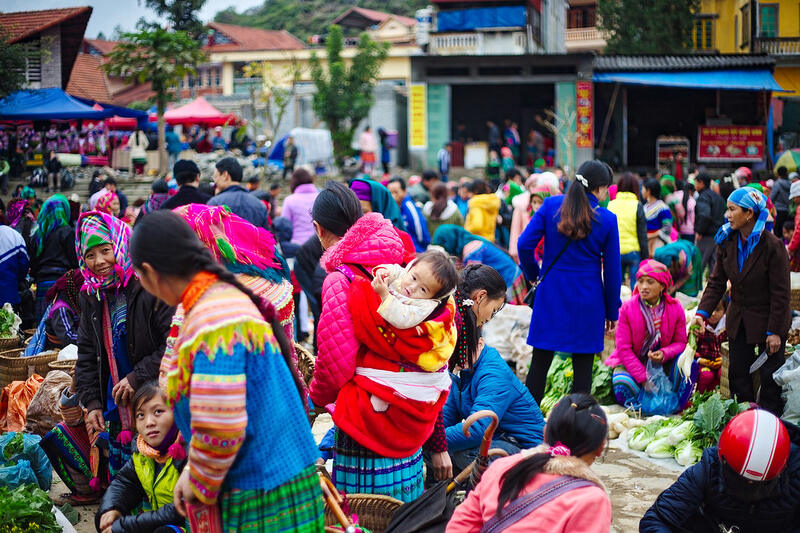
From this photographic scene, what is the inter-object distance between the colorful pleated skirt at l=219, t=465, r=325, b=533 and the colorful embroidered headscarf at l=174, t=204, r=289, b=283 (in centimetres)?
163

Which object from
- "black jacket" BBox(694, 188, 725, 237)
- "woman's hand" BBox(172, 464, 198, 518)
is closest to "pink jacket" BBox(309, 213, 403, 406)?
"woman's hand" BBox(172, 464, 198, 518)

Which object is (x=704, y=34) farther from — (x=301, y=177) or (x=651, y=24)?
(x=301, y=177)

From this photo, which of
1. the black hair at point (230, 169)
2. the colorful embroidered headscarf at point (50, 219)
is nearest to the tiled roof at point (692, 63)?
the black hair at point (230, 169)

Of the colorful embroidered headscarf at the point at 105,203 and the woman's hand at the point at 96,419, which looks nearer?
the woman's hand at the point at 96,419

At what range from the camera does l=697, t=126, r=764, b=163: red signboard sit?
76.9 feet

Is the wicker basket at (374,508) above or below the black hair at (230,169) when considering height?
below

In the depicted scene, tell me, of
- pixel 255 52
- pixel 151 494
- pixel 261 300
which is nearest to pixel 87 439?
pixel 151 494

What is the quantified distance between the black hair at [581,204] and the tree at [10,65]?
252 inches

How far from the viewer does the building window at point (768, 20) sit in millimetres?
30781

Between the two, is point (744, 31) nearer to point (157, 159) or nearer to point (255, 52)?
point (157, 159)

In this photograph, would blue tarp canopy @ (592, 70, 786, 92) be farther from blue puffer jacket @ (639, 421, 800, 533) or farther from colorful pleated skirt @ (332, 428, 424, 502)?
colorful pleated skirt @ (332, 428, 424, 502)

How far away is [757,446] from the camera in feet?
10.6

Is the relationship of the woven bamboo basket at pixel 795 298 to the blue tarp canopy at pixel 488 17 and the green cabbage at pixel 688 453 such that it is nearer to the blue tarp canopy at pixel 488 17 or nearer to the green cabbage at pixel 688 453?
the green cabbage at pixel 688 453

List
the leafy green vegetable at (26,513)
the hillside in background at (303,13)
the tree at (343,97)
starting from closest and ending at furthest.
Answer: the leafy green vegetable at (26,513) < the tree at (343,97) < the hillside in background at (303,13)
